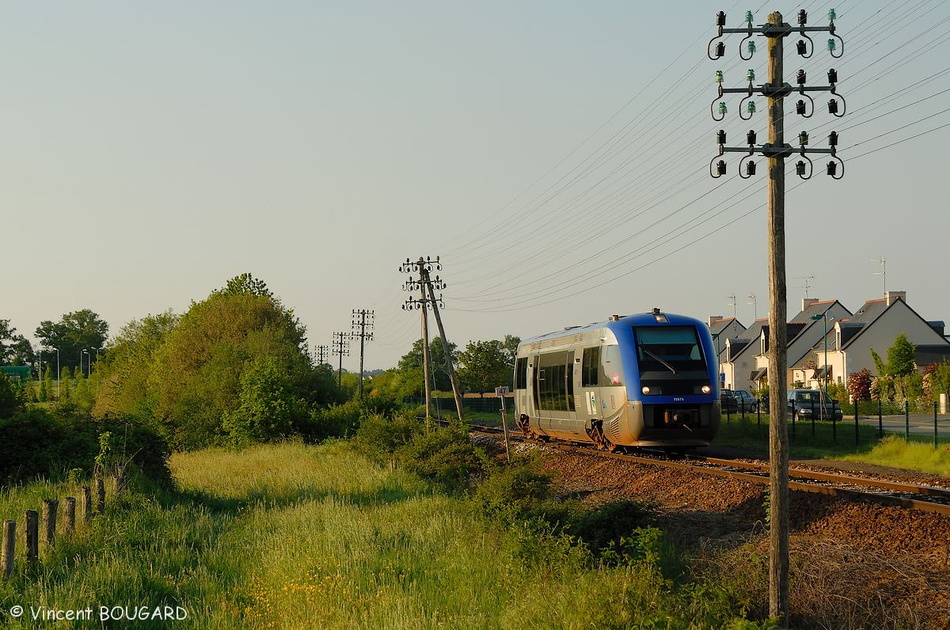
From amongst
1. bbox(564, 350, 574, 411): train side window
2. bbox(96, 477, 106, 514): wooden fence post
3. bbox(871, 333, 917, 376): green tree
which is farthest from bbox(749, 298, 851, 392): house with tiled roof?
bbox(96, 477, 106, 514): wooden fence post

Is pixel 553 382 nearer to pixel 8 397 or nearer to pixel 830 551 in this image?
pixel 830 551

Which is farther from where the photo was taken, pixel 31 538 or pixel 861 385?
pixel 861 385

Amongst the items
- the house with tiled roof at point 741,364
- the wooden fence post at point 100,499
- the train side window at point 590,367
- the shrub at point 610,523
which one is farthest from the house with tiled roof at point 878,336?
the wooden fence post at point 100,499

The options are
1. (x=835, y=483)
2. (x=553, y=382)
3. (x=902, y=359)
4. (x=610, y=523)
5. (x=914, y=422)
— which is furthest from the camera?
(x=902, y=359)

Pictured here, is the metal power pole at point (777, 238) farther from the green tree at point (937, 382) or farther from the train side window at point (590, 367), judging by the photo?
the green tree at point (937, 382)

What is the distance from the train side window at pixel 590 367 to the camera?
82.1 ft

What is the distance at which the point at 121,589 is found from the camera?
10281 millimetres

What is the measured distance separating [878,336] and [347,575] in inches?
2819

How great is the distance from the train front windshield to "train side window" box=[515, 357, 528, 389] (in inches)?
382

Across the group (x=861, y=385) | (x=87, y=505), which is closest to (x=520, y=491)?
(x=87, y=505)

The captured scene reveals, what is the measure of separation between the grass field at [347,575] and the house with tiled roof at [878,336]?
6452 centimetres

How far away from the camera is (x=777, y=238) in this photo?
10.5 m

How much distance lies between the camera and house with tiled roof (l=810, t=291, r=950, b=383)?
74.5 m

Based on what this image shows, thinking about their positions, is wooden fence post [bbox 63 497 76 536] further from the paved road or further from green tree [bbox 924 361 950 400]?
green tree [bbox 924 361 950 400]
